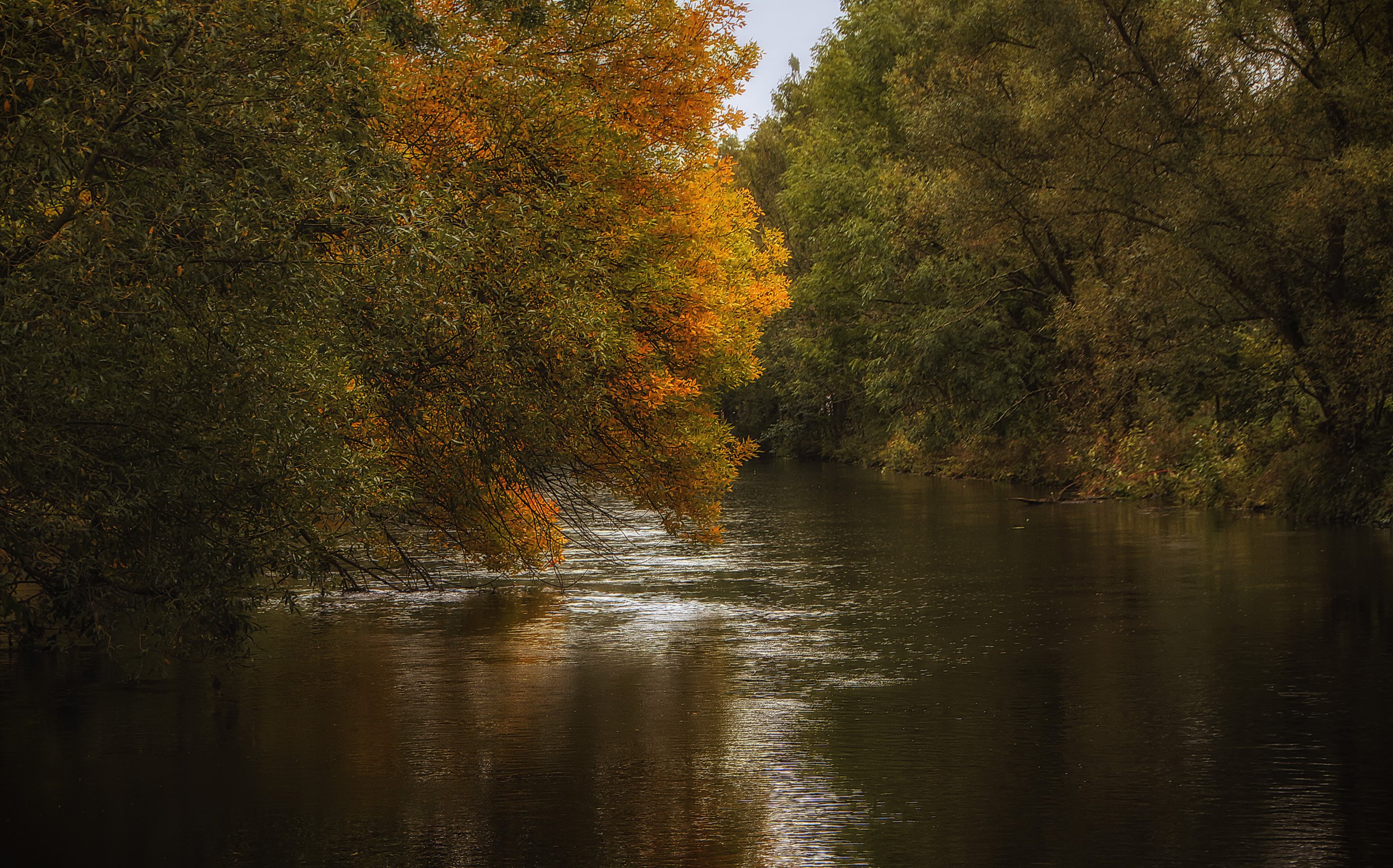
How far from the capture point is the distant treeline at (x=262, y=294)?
10.4 m

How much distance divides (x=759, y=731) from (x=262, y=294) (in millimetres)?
6329

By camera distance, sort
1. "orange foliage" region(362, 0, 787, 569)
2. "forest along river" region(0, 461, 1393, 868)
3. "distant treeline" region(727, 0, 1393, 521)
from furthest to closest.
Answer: "distant treeline" region(727, 0, 1393, 521) < "orange foliage" region(362, 0, 787, 569) < "forest along river" region(0, 461, 1393, 868)

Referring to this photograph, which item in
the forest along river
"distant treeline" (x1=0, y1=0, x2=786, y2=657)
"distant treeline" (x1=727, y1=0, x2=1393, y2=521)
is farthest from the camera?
"distant treeline" (x1=727, y1=0, x2=1393, y2=521)

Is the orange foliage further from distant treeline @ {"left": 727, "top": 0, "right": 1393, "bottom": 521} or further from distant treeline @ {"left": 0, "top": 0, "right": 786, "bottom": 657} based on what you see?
distant treeline @ {"left": 727, "top": 0, "right": 1393, "bottom": 521}

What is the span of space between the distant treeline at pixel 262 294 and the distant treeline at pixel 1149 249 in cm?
1759

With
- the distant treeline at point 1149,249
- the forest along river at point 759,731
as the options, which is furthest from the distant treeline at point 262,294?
the distant treeline at point 1149,249

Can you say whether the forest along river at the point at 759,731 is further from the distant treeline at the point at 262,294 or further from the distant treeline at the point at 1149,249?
the distant treeline at the point at 1149,249

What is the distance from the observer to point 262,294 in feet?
37.2

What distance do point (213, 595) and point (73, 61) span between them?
4269 mm

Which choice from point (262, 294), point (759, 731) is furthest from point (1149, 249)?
point (262, 294)

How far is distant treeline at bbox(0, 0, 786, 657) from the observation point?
1038cm

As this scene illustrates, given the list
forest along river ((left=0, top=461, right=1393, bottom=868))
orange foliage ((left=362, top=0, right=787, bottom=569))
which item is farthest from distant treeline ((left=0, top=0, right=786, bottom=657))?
forest along river ((left=0, top=461, right=1393, bottom=868))

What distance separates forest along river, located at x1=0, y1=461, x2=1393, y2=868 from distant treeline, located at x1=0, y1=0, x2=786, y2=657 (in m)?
1.45

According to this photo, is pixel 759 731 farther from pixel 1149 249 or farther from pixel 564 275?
pixel 1149 249
